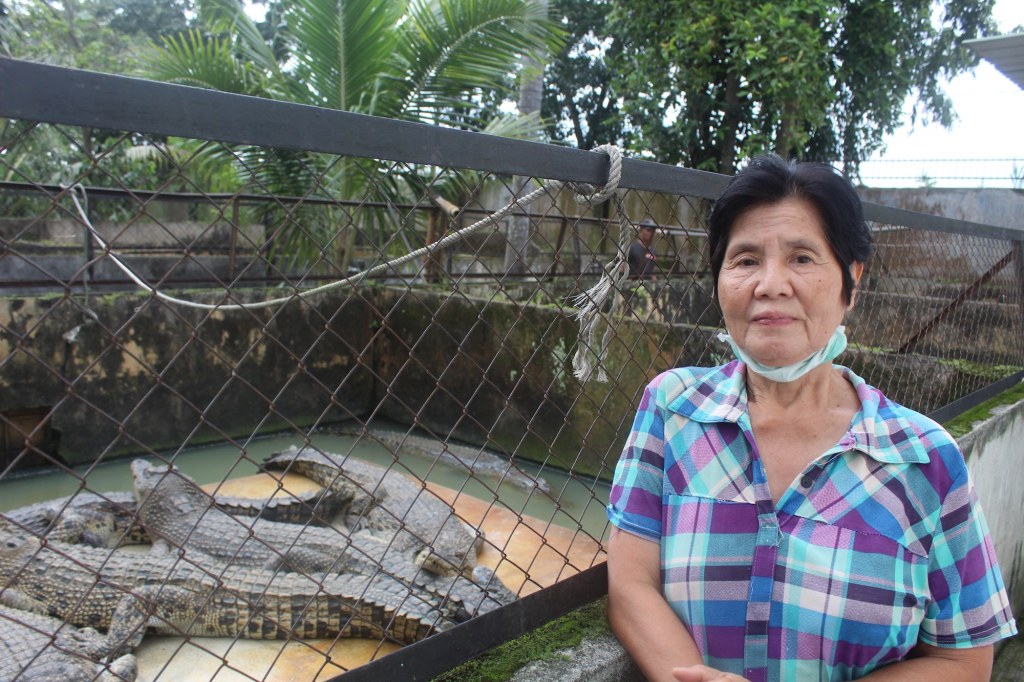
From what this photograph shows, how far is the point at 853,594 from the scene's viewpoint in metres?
1.15

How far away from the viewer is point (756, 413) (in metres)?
1.33

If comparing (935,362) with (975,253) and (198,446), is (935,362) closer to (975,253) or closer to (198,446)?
(975,253)

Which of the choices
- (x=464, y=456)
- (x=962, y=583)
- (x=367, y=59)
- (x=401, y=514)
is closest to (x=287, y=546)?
(x=401, y=514)

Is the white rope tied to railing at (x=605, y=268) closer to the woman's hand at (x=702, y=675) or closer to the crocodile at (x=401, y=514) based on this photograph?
the woman's hand at (x=702, y=675)

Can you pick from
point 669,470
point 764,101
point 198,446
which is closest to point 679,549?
point 669,470

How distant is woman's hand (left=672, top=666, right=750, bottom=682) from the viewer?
3.65 ft

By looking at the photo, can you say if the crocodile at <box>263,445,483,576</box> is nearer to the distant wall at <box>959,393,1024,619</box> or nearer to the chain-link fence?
the chain-link fence

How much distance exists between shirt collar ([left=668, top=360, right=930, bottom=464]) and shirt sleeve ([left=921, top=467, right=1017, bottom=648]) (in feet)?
0.34

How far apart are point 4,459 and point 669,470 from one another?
5906mm

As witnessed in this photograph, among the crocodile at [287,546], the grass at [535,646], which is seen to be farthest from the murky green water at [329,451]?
the grass at [535,646]

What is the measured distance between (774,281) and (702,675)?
0.63 metres

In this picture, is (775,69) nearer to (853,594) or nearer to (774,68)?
(774,68)

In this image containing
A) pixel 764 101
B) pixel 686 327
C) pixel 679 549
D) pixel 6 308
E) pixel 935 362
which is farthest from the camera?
pixel 764 101

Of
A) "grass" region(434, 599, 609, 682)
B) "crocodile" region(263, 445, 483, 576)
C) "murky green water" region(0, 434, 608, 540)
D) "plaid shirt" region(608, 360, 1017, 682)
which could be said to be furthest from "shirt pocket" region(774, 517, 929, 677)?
"murky green water" region(0, 434, 608, 540)
